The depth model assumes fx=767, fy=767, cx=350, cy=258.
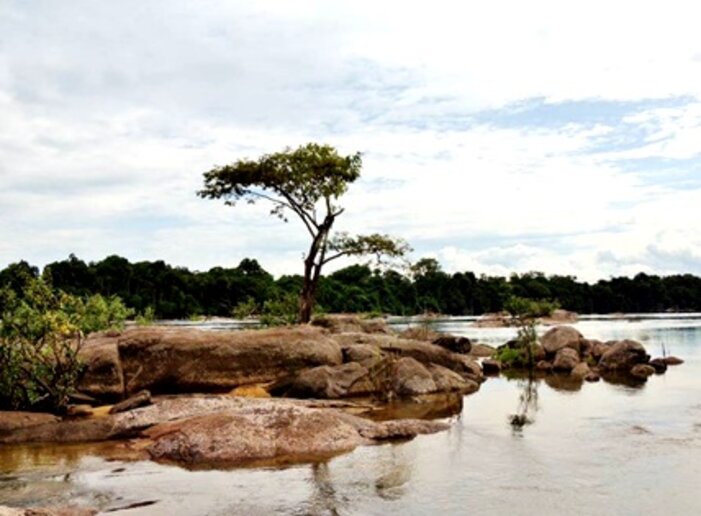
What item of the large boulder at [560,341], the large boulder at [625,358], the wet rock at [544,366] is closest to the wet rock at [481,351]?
the large boulder at [560,341]

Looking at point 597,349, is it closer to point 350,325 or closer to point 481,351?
point 481,351

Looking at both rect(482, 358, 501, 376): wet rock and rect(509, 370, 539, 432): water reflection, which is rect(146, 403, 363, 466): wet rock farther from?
rect(482, 358, 501, 376): wet rock

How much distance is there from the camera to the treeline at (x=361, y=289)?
111m

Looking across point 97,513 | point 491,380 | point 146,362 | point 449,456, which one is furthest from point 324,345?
point 97,513

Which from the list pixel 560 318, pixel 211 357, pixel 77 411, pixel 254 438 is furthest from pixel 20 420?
pixel 560 318

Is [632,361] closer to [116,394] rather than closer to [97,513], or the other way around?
[116,394]

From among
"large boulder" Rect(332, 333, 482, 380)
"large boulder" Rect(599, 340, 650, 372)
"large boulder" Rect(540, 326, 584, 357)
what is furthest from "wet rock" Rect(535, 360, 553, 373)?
"large boulder" Rect(332, 333, 482, 380)

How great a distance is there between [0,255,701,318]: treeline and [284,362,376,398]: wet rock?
59072 millimetres

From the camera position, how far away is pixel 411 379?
25.1m

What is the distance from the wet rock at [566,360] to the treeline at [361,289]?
168 feet

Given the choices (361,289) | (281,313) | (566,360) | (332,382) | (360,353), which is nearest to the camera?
(332,382)

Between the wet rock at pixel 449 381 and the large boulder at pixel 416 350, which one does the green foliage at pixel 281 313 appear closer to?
the large boulder at pixel 416 350

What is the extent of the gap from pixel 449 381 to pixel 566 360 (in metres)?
9.87

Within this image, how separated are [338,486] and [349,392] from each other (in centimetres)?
1211
